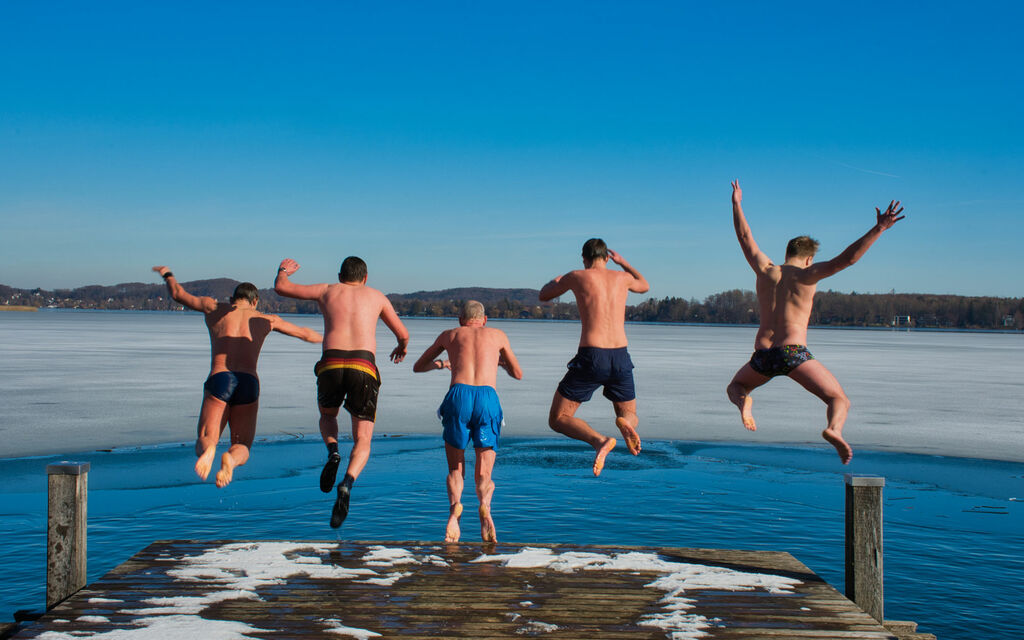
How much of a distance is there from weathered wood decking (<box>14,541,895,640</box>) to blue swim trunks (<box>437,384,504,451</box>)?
3.20ft

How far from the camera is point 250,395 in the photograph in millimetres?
7633

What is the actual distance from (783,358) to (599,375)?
1.57 metres

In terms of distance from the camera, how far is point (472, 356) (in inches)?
302

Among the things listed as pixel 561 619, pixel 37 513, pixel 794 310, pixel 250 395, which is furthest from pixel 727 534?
pixel 37 513

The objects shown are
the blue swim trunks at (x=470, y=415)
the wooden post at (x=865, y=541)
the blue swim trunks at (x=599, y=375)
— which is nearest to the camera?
the wooden post at (x=865, y=541)

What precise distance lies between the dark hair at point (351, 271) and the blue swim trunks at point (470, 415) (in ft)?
4.22

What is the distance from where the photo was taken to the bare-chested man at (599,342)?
25.0ft

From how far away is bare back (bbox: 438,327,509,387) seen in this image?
7.67 metres

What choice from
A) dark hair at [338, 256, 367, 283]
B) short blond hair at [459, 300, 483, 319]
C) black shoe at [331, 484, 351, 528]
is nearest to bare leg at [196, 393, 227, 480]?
black shoe at [331, 484, 351, 528]

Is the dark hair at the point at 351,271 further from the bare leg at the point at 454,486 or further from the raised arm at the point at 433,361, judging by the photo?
the bare leg at the point at 454,486

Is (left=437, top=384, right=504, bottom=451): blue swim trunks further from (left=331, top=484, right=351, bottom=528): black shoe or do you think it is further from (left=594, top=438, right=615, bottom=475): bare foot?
(left=331, top=484, right=351, bottom=528): black shoe

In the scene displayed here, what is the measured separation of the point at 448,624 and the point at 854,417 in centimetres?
1776

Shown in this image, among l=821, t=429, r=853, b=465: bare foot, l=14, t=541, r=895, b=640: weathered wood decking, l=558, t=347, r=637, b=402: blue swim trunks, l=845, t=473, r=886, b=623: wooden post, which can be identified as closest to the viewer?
l=14, t=541, r=895, b=640: weathered wood decking

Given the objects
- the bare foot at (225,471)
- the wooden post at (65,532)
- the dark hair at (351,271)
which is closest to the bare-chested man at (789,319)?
the dark hair at (351,271)
